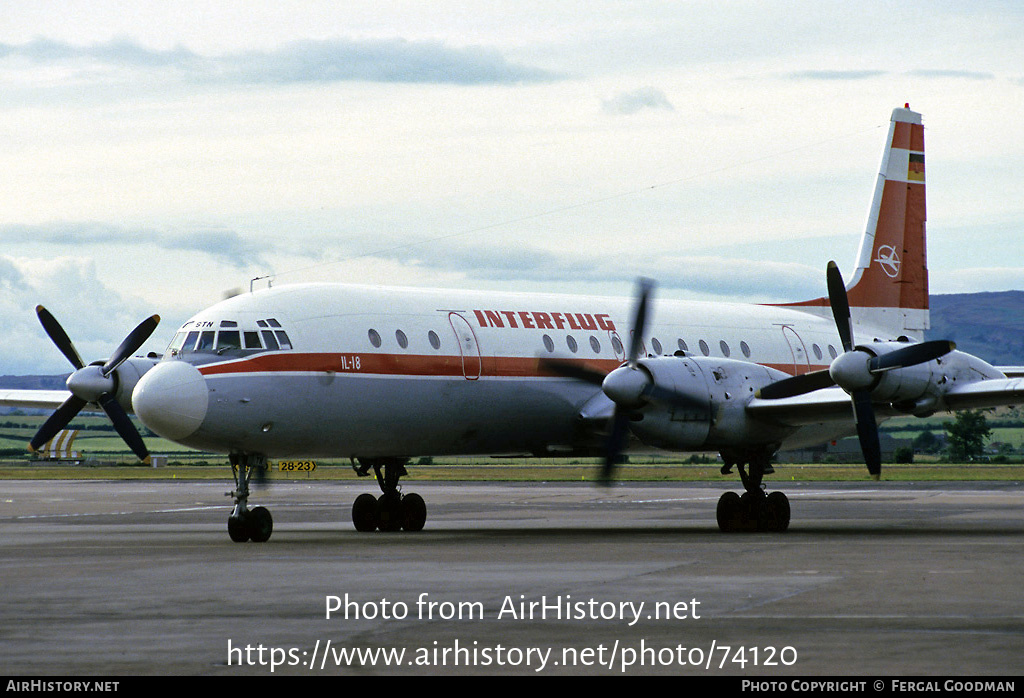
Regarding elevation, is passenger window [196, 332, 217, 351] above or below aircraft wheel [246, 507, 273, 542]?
above

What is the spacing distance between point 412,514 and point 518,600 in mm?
13736

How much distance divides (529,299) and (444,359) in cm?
364

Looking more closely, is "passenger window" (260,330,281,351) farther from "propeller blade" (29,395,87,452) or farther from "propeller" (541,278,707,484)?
"propeller" (541,278,707,484)

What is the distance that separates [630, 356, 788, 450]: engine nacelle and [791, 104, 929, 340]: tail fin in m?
8.64

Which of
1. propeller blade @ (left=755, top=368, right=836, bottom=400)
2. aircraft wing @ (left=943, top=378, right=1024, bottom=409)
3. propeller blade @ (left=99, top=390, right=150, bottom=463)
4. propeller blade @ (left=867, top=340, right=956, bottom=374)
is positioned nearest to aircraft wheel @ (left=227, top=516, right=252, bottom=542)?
propeller blade @ (left=99, top=390, right=150, bottom=463)

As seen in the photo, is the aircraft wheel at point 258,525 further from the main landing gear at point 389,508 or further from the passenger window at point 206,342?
the main landing gear at point 389,508

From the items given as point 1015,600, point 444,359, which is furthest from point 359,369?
point 1015,600

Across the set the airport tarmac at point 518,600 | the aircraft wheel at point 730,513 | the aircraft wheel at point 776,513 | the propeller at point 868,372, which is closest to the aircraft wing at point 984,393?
the propeller at point 868,372

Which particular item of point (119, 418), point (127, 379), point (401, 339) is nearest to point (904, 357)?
point (401, 339)

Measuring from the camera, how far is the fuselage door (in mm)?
26297

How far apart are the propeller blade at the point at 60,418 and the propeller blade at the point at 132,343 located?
1.28 m

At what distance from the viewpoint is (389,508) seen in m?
27.7

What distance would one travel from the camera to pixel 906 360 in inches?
962

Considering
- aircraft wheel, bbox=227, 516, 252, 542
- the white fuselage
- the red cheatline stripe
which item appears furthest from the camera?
aircraft wheel, bbox=227, 516, 252, 542
